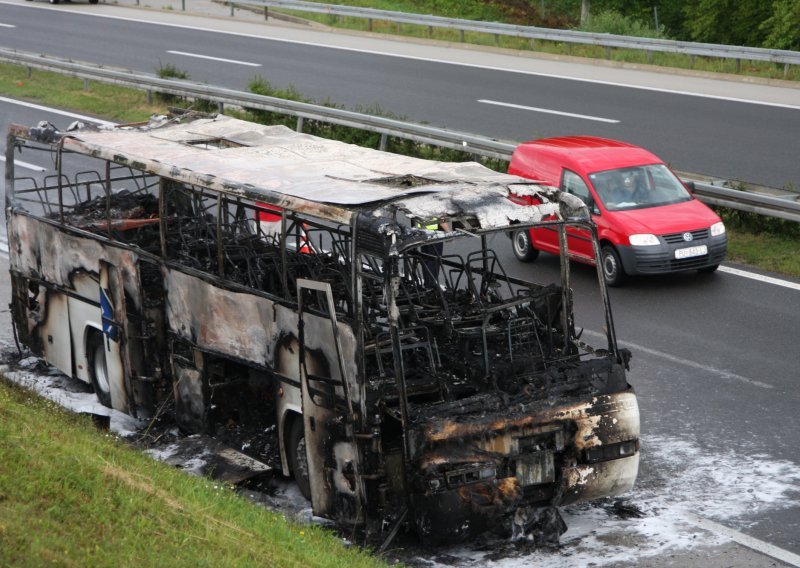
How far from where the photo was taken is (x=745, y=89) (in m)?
27.1

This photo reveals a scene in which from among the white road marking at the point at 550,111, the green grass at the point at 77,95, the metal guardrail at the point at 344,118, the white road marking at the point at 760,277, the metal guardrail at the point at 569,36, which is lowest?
the white road marking at the point at 760,277

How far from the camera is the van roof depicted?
1551cm

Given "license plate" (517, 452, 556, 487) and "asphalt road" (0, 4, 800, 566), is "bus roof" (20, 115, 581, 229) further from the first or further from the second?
"asphalt road" (0, 4, 800, 566)

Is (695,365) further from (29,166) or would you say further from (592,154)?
(29,166)

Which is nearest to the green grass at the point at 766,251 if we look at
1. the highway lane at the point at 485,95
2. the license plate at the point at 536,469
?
the highway lane at the point at 485,95

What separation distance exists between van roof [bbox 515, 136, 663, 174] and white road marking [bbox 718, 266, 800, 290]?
1687 mm

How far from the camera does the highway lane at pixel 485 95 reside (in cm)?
2191

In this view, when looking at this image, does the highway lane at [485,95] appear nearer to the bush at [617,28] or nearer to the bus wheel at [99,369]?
the bush at [617,28]

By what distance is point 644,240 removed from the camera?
14.6 m

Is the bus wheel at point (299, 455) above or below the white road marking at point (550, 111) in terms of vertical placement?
below

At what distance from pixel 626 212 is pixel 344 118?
7746 mm

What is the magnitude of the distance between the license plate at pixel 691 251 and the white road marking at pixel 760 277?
78cm

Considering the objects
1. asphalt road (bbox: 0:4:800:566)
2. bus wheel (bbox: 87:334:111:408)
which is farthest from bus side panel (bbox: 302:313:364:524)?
bus wheel (bbox: 87:334:111:408)

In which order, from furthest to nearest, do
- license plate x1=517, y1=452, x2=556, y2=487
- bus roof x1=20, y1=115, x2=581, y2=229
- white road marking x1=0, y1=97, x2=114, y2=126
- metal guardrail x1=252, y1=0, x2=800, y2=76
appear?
metal guardrail x1=252, y1=0, x2=800, y2=76 → white road marking x1=0, y1=97, x2=114, y2=126 → bus roof x1=20, y1=115, x2=581, y2=229 → license plate x1=517, y1=452, x2=556, y2=487
